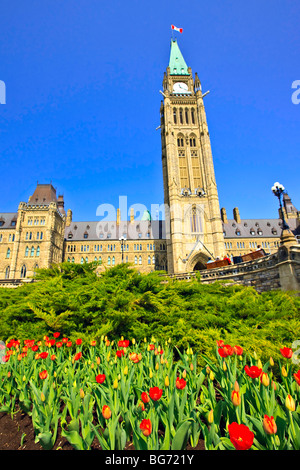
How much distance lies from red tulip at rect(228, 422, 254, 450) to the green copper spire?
65.8m

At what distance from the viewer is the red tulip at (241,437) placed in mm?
1654

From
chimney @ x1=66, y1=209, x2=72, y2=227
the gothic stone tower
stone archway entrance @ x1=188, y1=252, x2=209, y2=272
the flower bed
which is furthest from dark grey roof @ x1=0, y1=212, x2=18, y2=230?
the flower bed

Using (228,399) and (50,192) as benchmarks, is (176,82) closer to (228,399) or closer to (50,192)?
(50,192)

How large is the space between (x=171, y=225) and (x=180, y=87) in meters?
32.7

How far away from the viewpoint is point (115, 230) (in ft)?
184

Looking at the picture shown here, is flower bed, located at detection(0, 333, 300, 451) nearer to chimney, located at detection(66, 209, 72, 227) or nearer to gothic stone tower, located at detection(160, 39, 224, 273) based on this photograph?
gothic stone tower, located at detection(160, 39, 224, 273)

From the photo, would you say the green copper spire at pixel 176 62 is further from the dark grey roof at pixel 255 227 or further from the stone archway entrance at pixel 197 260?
the stone archway entrance at pixel 197 260

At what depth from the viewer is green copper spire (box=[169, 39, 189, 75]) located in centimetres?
5628

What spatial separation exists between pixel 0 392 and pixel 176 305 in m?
4.65

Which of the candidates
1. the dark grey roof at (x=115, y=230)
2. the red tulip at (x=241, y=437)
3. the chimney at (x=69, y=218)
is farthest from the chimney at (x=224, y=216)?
the red tulip at (x=241, y=437)

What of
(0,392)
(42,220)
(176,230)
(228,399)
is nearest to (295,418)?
(228,399)

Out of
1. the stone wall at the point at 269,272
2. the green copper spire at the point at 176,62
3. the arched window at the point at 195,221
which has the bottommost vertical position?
the stone wall at the point at 269,272

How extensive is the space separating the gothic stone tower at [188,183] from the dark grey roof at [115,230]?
9.60 meters

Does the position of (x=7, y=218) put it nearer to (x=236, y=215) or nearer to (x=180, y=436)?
(x=236, y=215)
